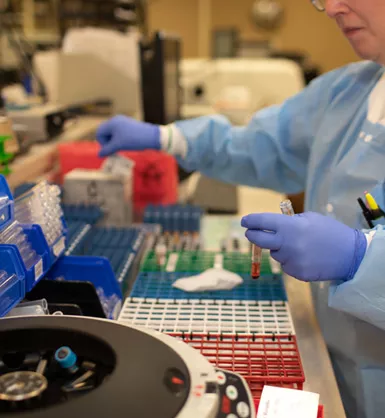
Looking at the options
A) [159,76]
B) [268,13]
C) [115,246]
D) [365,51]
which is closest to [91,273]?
[115,246]

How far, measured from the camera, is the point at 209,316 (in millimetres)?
971

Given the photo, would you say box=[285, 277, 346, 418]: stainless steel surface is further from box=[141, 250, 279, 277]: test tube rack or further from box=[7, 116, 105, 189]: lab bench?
box=[7, 116, 105, 189]: lab bench

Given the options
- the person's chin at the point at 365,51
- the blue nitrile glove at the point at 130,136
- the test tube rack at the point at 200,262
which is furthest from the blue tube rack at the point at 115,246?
the person's chin at the point at 365,51

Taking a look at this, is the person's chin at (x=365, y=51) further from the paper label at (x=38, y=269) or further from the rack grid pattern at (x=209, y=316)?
the paper label at (x=38, y=269)

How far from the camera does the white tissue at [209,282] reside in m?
1.06

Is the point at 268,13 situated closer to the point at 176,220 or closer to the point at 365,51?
the point at 176,220

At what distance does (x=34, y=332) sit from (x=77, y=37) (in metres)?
2.20

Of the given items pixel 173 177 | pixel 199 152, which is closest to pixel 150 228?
pixel 199 152

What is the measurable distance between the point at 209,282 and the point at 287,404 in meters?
0.39

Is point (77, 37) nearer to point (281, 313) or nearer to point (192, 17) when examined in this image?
point (281, 313)

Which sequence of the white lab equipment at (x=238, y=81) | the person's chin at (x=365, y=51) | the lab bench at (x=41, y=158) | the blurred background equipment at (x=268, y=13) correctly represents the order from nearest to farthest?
the person's chin at (x=365, y=51) → the lab bench at (x=41, y=158) → the white lab equipment at (x=238, y=81) → the blurred background equipment at (x=268, y=13)

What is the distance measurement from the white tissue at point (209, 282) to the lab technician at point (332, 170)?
0.63 feet

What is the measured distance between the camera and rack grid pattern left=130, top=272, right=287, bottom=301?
105cm

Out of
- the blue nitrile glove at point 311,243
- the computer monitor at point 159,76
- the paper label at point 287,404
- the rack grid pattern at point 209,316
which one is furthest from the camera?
the computer monitor at point 159,76
